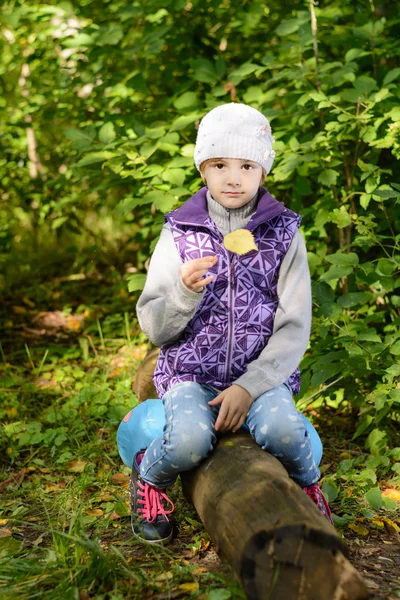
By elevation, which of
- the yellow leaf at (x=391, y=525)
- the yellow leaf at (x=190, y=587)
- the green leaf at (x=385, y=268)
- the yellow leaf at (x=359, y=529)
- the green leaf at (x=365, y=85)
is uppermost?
the green leaf at (x=365, y=85)

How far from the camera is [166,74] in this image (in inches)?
162

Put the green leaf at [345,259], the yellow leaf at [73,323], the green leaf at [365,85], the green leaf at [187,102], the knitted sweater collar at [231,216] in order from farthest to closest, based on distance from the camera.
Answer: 1. the yellow leaf at [73,323]
2. the green leaf at [187,102]
3. the green leaf at [365,85]
4. the green leaf at [345,259]
5. the knitted sweater collar at [231,216]

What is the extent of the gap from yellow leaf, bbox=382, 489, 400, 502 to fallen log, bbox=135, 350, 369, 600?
913 millimetres

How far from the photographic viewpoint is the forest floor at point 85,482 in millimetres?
1959

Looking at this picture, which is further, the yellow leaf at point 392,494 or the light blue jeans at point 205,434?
the yellow leaf at point 392,494

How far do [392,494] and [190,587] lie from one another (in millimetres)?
1172

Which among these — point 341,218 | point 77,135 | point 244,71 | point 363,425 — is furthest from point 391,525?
point 77,135

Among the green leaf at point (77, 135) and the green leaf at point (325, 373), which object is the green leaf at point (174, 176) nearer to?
the green leaf at point (77, 135)

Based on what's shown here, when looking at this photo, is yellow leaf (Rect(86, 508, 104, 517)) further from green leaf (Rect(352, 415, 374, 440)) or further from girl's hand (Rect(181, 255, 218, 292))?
green leaf (Rect(352, 415, 374, 440))

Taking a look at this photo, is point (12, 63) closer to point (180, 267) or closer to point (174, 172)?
point (174, 172)

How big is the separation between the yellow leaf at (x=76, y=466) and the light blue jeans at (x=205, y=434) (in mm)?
834

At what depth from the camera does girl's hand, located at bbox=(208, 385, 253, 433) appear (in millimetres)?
2219

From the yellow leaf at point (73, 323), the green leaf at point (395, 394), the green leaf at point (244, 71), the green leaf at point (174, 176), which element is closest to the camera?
the green leaf at point (395, 394)

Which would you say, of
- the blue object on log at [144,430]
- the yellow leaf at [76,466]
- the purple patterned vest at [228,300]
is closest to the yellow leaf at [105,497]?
the blue object on log at [144,430]
